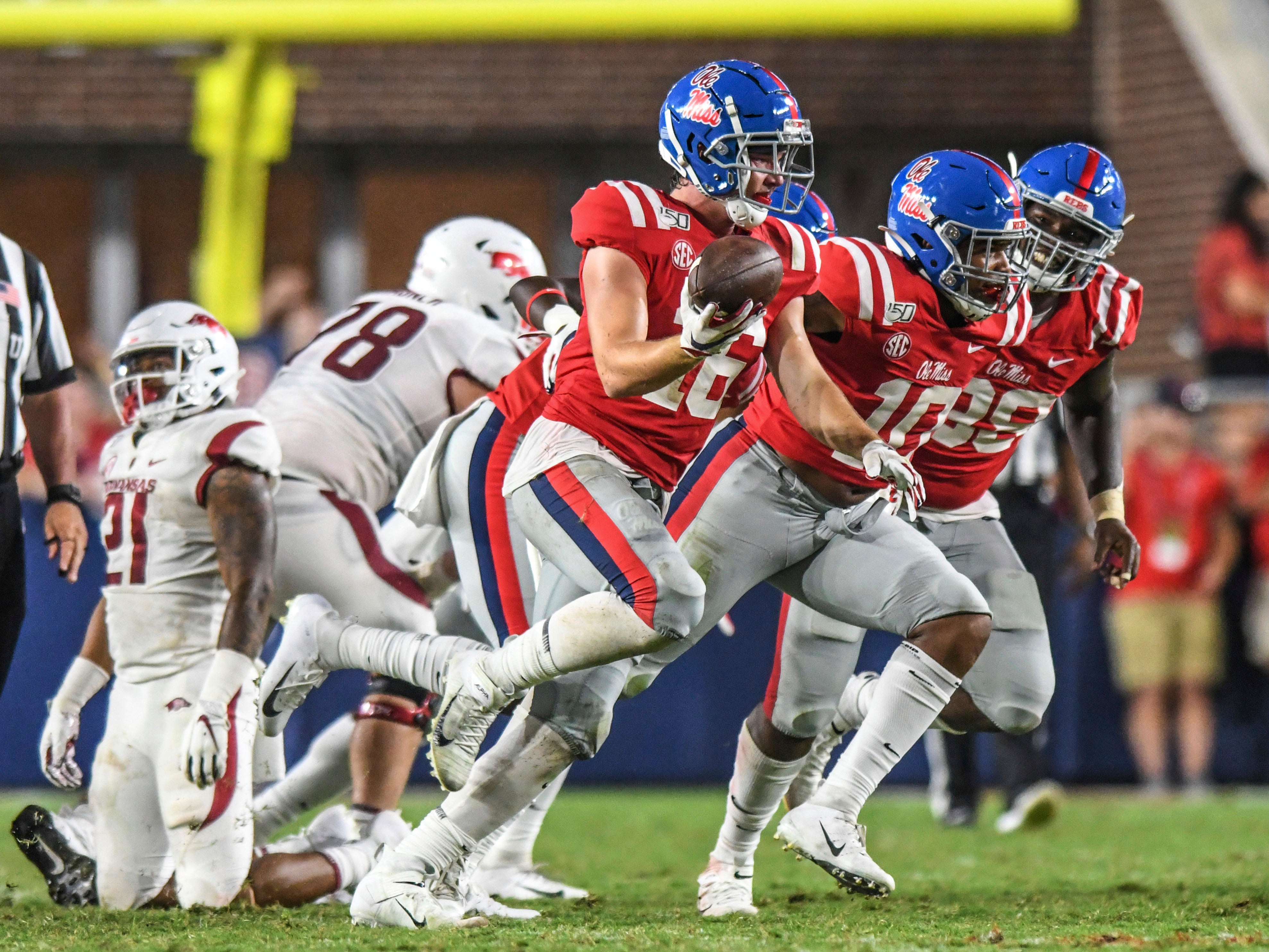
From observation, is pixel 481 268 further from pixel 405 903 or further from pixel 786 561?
pixel 405 903

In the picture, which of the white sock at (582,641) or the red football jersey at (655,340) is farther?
the red football jersey at (655,340)

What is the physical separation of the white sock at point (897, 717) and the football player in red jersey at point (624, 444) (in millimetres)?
457

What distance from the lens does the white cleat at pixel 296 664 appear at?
430 centimetres

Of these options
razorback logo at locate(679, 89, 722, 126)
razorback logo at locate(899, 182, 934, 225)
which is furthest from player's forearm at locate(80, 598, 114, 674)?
razorback logo at locate(899, 182, 934, 225)

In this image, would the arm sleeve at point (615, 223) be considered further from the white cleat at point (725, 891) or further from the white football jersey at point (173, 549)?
the white cleat at point (725, 891)

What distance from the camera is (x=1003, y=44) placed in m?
12.2

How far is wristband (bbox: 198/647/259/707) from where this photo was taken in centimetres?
408

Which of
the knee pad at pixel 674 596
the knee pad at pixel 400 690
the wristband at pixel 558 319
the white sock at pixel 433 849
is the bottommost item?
the white sock at pixel 433 849

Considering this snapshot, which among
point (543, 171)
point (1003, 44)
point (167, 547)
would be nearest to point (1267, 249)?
point (1003, 44)

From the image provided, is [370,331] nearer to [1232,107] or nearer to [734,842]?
[734,842]

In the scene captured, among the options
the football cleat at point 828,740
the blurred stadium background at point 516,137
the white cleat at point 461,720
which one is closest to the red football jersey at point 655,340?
the white cleat at point 461,720

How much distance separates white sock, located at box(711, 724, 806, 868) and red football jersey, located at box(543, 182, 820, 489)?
2.64 ft

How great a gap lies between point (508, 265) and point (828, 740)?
1605 mm

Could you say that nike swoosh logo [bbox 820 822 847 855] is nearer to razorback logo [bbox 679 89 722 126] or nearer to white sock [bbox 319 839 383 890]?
white sock [bbox 319 839 383 890]
